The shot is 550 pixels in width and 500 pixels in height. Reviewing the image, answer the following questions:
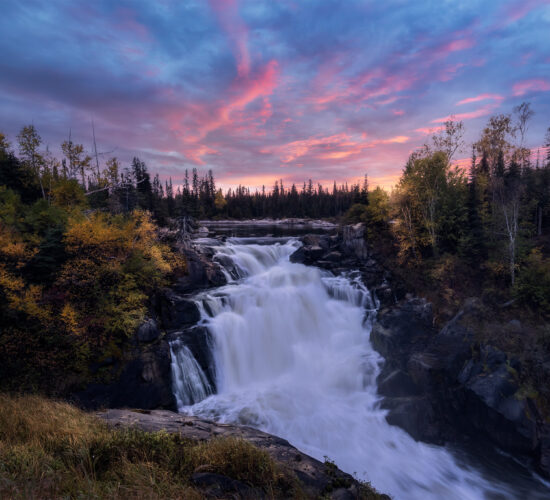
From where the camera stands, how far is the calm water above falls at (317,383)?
1052 centimetres

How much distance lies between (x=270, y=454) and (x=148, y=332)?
1100cm

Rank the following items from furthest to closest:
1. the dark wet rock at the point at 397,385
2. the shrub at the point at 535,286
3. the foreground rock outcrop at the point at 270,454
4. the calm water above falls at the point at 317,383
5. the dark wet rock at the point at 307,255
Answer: the dark wet rock at the point at 307,255 → the shrub at the point at 535,286 → the dark wet rock at the point at 397,385 → the calm water above falls at the point at 317,383 → the foreground rock outcrop at the point at 270,454

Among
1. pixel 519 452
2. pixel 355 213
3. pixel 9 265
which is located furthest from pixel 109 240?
pixel 355 213

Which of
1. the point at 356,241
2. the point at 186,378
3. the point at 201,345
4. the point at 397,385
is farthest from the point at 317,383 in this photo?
the point at 356,241

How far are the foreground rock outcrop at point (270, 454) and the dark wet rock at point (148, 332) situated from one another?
5735 mm

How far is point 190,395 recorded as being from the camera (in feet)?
46.9

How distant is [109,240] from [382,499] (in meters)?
16.6

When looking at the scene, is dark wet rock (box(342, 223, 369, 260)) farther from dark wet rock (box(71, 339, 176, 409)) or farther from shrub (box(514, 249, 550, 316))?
dark wet rock (box(71, 339, 176, 409))

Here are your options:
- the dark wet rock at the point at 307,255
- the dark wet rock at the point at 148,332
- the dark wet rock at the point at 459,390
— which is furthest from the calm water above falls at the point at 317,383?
the dark wet rock at the point at 307,255

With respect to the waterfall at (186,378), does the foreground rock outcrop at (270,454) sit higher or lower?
higher

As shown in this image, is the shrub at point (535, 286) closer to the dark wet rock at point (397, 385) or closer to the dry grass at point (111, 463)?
the dark wet rock at point (397, 385)

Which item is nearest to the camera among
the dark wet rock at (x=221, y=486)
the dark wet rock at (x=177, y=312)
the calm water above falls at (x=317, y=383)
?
the dark wet rock at (x=221, y=486)

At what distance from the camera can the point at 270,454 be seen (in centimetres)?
664

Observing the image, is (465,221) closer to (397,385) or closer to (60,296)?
(397,385)
